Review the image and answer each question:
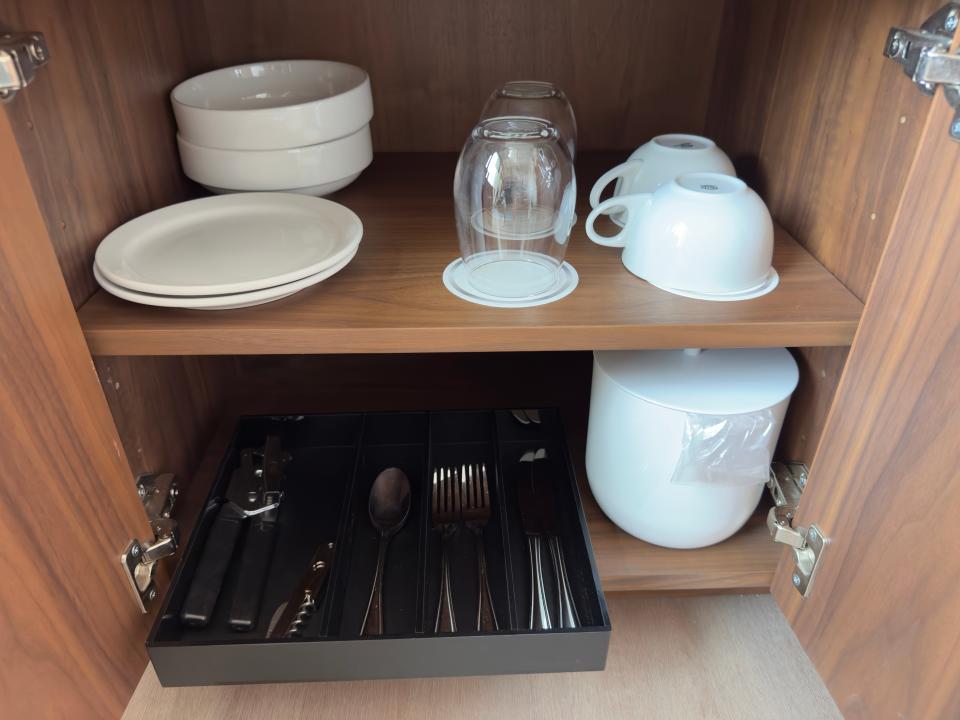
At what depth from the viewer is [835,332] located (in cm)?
59

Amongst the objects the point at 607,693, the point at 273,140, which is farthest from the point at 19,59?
the point at 607,693

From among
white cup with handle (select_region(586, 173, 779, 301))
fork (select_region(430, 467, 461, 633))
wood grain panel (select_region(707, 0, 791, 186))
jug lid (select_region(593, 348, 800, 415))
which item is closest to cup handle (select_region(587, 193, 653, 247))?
white cup with handle (select_region(586, 173, 779, 301))

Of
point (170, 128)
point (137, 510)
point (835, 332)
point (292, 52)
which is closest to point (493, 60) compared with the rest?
point (292, 52)

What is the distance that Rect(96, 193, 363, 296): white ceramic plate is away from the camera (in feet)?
1.92

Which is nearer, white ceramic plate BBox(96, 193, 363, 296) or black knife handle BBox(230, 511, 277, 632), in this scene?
white ceramic plate BBox(96, 193, 363, 296)

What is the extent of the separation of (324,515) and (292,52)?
0.56 m

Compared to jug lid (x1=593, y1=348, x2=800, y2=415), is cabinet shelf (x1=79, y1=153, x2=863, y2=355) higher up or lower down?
higher up

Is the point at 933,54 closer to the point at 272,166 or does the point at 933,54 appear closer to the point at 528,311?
the point at 528,311

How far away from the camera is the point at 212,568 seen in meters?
0.72

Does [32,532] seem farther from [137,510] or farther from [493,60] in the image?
[493,60]

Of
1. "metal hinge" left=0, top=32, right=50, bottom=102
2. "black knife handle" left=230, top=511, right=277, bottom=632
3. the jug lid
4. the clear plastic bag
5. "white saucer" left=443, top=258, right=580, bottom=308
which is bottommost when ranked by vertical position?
"black knife handle" left=230, top=511, right=277, bottom=632

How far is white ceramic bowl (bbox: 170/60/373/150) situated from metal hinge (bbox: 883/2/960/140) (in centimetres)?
49

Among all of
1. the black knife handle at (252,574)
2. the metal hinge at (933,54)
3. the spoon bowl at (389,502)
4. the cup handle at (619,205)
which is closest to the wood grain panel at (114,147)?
the black knife handle at (252,574)

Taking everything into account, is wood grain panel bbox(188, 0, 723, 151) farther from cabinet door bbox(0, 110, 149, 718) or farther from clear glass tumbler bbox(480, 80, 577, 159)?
cabinet door bbox(0, 110, 149, 718)
